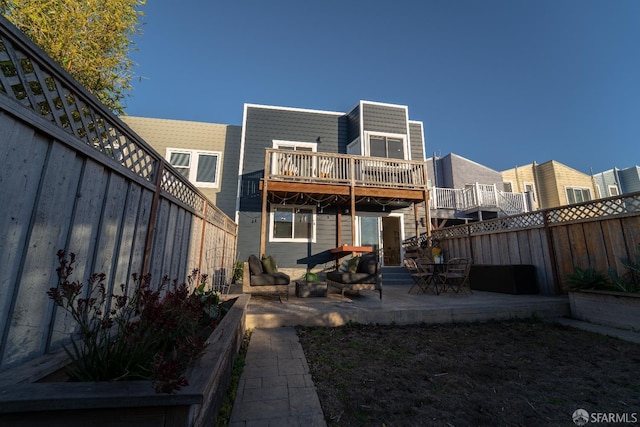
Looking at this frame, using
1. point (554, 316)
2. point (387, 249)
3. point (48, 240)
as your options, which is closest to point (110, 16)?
point (48, 240)

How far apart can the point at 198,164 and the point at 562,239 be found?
35.7 feet

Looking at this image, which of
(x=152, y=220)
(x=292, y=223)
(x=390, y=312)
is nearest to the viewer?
(x=152, y=220)

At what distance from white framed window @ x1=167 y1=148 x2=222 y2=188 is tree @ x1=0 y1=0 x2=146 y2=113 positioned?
396 cm

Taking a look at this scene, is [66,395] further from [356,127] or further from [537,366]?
[356,127]

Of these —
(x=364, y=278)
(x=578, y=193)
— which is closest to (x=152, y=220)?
(x=364, y=278)

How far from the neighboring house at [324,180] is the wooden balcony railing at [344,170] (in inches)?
1.3

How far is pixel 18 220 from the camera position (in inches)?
51.0

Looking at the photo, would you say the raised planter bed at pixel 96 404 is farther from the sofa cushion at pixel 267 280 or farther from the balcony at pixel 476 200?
the balcony at pixel 476 200

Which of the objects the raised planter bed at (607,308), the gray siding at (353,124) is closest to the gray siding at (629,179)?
the gray siding at (353,124)

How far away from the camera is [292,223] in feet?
30.6

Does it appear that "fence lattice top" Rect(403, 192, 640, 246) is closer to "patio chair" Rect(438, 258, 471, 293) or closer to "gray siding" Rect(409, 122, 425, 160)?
"patio chair" Rect(438, 258, 471, 293)

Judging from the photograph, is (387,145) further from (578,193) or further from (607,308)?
(578,193)

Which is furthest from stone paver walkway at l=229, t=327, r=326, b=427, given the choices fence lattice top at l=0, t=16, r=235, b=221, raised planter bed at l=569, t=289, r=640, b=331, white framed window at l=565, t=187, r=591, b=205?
white framed window at l=565, t=187, r=591, b=205

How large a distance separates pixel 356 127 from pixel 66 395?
10.5m
